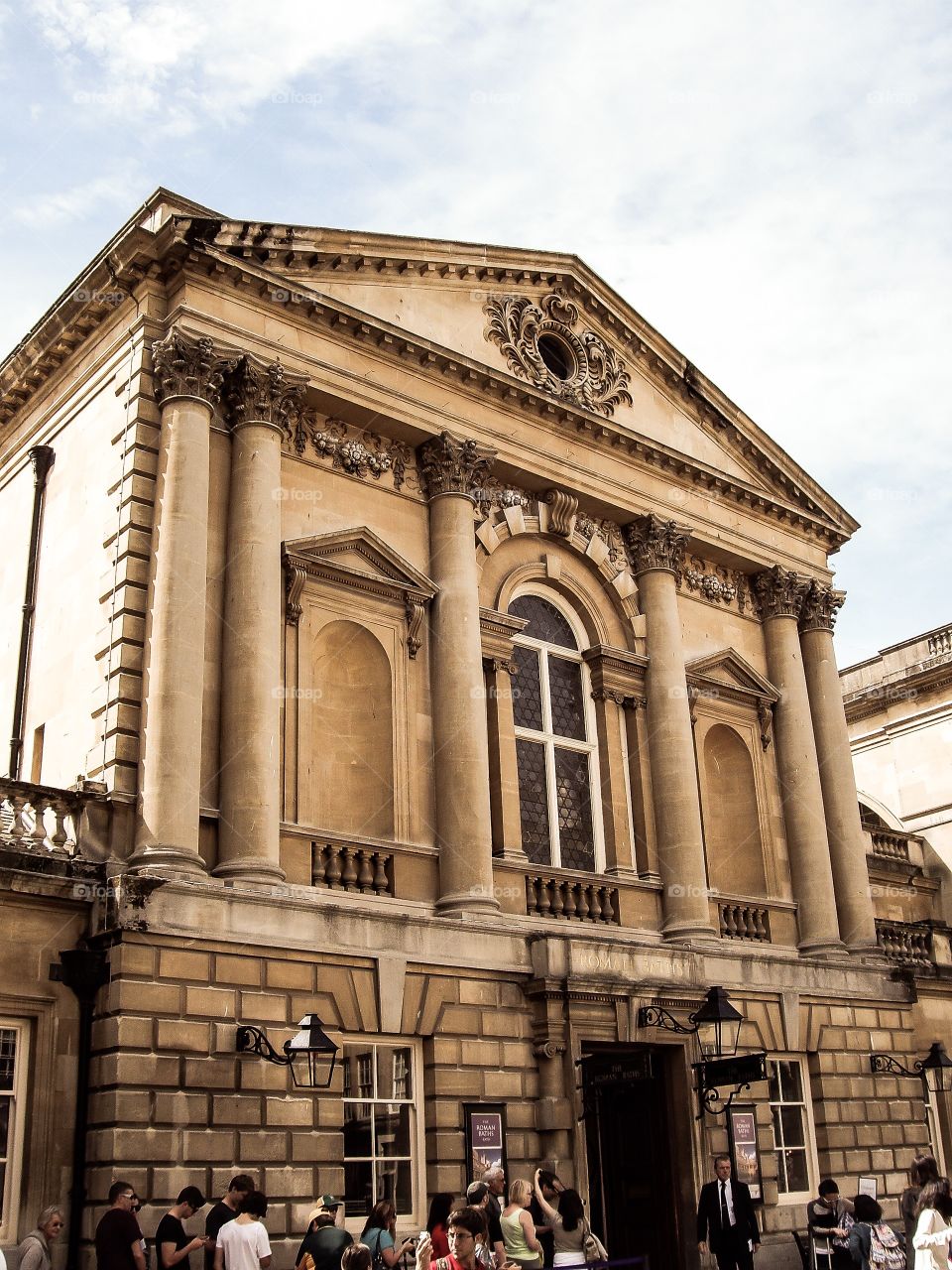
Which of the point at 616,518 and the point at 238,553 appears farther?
the point at 616,518

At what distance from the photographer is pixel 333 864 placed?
16969 mm

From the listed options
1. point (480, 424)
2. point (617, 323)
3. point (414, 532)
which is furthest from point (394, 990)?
point (617, 323)

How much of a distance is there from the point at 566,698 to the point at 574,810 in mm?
1791

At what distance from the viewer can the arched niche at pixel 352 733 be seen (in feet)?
58.1

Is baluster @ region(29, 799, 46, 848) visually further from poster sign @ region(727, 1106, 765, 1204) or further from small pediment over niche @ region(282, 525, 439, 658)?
poster sign @ region(727, 1106, 765, 1204)

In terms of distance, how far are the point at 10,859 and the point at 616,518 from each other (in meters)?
12.0

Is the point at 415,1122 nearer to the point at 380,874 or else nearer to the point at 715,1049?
the point at 380,874

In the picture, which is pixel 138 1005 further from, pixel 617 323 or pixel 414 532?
pixel 617 323

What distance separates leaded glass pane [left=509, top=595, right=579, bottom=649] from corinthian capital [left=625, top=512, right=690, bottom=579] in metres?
1.70

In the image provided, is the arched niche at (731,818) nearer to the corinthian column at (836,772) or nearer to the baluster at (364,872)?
the corinthian column at (836,772)

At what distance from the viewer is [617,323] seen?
23.9 meters

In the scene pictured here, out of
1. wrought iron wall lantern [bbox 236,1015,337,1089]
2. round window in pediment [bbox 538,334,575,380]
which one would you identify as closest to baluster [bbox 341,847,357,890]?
wrought iron wall lantern [bbox 236,1015,337,1089]

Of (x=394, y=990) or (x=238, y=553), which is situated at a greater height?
(x=238, y=553)

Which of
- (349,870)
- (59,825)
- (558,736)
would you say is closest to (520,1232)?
(349,870)
